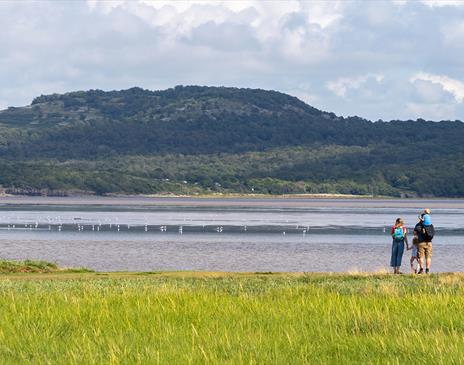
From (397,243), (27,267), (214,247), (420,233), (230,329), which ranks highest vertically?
(420,233)

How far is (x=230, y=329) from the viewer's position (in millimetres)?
14891

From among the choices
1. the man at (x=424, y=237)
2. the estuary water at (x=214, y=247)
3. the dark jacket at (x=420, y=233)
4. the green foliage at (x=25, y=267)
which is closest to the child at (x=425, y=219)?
the man at (x=424, y=237)

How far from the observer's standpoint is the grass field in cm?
1287

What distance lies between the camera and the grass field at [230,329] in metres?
12.9

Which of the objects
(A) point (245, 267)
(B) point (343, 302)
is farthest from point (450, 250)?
(B) point (343, 302)

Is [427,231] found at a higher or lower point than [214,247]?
higher

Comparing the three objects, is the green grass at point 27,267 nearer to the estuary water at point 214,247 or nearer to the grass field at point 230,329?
the estuary water at point 214,247

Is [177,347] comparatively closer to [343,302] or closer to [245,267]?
[343,302]

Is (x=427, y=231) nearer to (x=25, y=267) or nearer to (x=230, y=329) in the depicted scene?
(x=25, y=267)

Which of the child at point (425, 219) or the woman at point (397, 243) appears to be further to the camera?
the woman at point (397, 243)

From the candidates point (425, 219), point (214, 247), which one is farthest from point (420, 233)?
point (214, 247)

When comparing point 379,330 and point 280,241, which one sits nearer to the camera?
point 379,330

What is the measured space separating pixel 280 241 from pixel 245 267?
89.2 ft

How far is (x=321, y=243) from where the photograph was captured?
247ft
